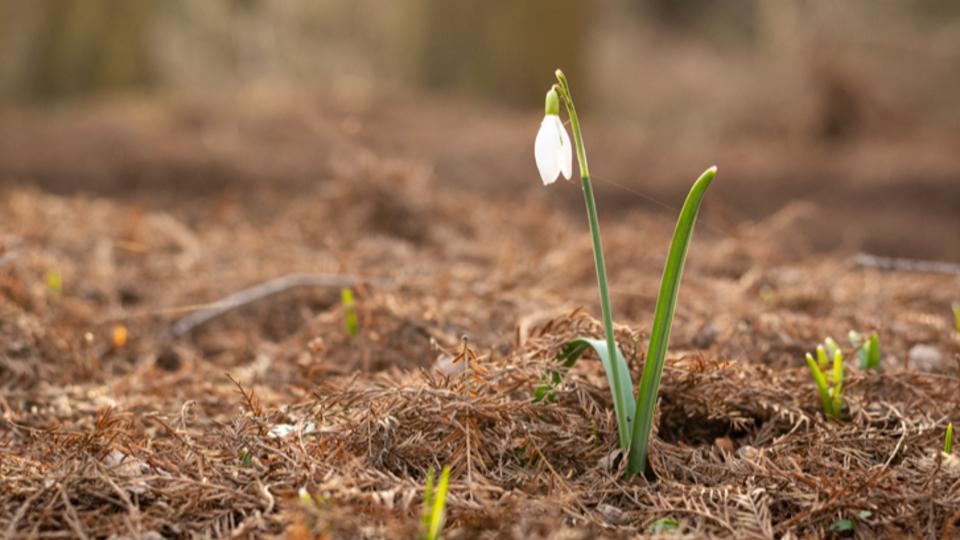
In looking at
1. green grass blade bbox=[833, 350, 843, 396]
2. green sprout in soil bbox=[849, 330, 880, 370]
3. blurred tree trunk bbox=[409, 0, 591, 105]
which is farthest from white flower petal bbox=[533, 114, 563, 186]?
blurred tree trunk bbox=[409, 0, 591, 105]

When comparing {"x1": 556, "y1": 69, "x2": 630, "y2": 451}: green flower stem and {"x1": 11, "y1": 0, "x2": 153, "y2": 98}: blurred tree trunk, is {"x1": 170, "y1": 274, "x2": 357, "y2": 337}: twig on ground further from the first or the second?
{"x1": 11, "y1": 0, "x2": 153, "y2": 98}: blurred tree trunk

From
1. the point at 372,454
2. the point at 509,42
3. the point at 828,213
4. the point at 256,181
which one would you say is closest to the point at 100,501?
the point at 372,454

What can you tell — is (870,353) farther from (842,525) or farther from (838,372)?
(842,525)

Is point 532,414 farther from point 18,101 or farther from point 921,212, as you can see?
point 18,101

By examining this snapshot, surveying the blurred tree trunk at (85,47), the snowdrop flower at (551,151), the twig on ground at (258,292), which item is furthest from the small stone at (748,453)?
the blurred tree trunk at (85,47)

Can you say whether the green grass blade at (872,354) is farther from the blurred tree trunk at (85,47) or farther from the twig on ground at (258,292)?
the blurred tree trunk at (85,47)

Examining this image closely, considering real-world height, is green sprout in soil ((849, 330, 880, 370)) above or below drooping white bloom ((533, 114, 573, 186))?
below

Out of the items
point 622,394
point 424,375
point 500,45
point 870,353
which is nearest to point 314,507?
point 424,375

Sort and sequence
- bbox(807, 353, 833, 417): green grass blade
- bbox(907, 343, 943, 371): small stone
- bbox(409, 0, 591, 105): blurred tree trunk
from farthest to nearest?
bbox(409, 0, 591, 105): blurred tree trunk
bbox(907, 343, 943, 371): small stone
bbox(807, 353, 833, 417): green grass blade
